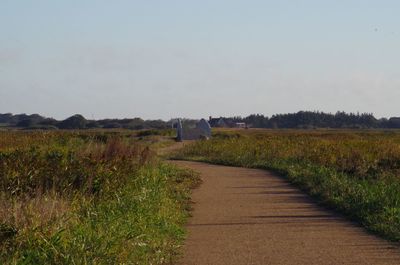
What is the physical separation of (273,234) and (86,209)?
10.9ft

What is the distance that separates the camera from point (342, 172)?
2597cm

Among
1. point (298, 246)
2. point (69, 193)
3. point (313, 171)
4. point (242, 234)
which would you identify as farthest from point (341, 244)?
point (313, 171)

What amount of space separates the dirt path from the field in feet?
1.80

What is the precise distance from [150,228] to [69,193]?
95.8 inches

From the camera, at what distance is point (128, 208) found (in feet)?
45.3

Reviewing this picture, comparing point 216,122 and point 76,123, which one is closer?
point 76,123

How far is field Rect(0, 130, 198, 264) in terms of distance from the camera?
9.48m

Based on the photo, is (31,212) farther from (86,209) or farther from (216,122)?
(216,122)

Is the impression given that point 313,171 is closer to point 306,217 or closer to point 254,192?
point 254,192

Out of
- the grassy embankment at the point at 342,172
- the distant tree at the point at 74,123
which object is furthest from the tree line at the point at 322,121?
the grassy embankment at the point at 342,172

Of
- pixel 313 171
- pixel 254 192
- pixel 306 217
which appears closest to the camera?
pixel 306 217

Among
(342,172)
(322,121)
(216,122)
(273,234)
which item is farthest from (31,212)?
(322,121)

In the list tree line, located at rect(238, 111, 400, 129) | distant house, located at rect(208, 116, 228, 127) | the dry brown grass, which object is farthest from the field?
tree line, located at rect(238, 111, 400, 129)

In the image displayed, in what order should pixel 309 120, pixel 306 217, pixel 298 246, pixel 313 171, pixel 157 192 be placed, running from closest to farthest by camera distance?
1. pixel 298 246
2. pixel 306 217
3. pixel 157 192
4. pixel 313 171
5. pixel 309 120
